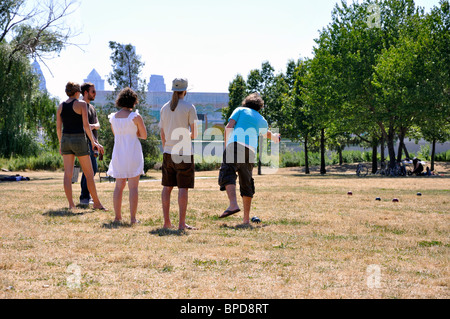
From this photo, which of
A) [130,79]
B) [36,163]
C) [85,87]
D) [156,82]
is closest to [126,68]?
[130,79]

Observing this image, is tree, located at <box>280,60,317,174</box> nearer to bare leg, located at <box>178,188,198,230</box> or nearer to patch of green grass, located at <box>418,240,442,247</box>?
bare leg, located at <box>178,188,198,230</box>

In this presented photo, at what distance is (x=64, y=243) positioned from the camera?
5605mm

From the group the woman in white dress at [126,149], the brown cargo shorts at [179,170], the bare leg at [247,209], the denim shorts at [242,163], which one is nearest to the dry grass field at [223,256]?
the bare leg at [247,209]

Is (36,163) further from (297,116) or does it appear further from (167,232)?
(167,232)

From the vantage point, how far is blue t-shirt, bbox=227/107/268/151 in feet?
24.8

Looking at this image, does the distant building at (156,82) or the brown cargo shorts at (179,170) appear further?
the distant building at (156,82)

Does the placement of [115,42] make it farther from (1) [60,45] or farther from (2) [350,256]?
(2) [350,256]

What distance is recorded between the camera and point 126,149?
7297 millimetres

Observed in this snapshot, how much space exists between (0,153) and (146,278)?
1003 inches

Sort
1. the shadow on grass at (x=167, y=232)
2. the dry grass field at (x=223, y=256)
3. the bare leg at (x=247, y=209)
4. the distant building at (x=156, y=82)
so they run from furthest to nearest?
1. the distant building at (x=156, y=82)
2. the bare leg at (x=247, y=209)
3. the shadow on grass at (x=167, y=232)
4. the dry grass field at (x=223, y=256)

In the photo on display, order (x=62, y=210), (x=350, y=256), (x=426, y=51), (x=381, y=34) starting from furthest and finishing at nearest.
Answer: (x=381, y=34), (x=426, y=51), (x=62, y=210), (x=350, y=256)

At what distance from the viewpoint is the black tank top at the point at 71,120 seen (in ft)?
27.5

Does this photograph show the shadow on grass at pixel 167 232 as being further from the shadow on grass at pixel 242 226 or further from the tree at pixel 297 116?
the tree at pixel 297 116
